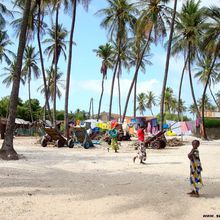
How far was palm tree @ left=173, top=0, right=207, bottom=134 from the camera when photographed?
1499 inches

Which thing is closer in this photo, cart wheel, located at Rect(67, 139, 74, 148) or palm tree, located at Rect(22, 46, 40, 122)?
cart wheel, located at Rect(67, 139, 74, 148)

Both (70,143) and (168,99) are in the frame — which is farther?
(168,99)

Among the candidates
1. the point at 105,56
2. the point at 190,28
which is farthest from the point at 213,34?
the point at 105,56

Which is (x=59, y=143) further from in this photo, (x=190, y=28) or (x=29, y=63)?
(x=29, y=63)

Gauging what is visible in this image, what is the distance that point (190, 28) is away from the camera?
3850cm

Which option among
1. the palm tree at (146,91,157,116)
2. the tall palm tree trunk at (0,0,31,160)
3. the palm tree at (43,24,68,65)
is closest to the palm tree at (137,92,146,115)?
the palm tree at (146,91,157,116)

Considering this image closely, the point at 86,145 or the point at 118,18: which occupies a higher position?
the point at 118,18

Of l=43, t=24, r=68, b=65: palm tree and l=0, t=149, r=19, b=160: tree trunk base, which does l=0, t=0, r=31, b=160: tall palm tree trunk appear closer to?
l=0, t=149, r=19, b=160: tree trunk base

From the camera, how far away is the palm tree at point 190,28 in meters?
38.1

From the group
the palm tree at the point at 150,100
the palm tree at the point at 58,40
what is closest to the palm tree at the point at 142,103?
the palm tree at the point at 150,100

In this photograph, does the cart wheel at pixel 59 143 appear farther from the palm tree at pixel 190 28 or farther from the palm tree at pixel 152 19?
the palm tree at pixel 190 28

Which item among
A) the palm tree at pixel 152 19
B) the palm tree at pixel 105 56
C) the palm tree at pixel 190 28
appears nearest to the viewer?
the palm tree at pixel 152 19

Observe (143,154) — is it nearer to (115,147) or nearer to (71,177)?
(71,177)

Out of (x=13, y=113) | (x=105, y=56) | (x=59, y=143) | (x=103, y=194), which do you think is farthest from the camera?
(x=105, y=56)
